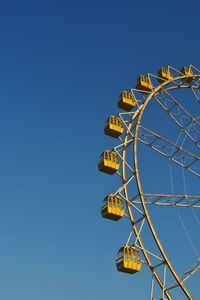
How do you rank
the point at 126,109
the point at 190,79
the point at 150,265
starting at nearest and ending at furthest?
the point at 150,265 < the point at 126,109 < the point at 190,79

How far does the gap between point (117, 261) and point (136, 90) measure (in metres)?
11.2

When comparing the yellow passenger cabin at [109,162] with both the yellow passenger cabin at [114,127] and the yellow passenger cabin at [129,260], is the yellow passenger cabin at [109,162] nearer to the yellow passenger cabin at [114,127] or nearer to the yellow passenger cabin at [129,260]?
the yellow passenger cabin at [114,127]

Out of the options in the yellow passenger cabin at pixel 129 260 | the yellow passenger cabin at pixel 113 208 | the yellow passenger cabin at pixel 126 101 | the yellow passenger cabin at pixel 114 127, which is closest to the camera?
the yellow passenger cabin at pixel 129 260

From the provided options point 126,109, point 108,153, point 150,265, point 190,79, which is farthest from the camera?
point 190,79

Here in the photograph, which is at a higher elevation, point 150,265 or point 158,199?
point 158,199

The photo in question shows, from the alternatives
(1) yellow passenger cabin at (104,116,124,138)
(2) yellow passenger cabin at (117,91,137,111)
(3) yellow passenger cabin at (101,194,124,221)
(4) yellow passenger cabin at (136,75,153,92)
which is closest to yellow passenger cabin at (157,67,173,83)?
(4) yellow passenger cabin at (136,75,153,92)

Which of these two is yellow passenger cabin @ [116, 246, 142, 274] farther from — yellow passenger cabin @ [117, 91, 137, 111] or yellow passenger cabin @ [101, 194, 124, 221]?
yellow passenger cabin @ [117, 91, 137, 111]

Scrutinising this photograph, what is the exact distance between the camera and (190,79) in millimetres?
29531

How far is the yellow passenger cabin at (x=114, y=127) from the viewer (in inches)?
996

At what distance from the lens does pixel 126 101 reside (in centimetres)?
2669

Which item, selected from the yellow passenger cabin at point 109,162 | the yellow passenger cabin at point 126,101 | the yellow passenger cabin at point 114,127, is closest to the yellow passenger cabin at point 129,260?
the yellow passenger cabin at point 109,162

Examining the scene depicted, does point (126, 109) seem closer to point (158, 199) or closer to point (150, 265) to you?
point (158, 199)

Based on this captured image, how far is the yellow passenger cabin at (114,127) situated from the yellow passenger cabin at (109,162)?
170 centimetres

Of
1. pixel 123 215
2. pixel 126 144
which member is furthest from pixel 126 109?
pixel 123 215
